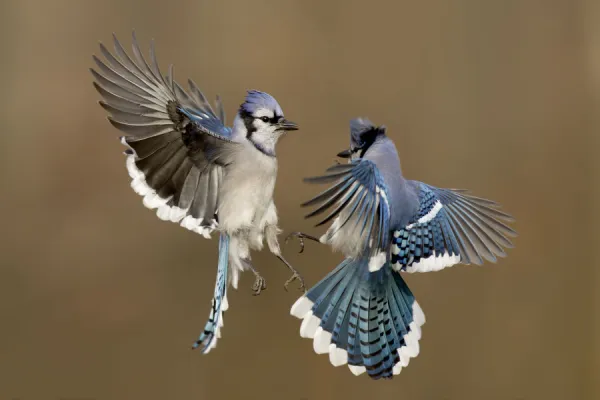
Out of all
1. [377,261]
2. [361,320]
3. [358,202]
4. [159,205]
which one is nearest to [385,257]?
[377,261]

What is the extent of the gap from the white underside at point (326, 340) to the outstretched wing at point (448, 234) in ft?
0.69

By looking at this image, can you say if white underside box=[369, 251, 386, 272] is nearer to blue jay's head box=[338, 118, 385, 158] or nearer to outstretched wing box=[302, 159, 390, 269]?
outstretched wing box=[302, 159, 390, 269]

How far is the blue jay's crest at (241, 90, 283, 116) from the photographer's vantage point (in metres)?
1.75

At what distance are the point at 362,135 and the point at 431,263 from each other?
33cm

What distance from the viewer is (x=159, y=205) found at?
1.77 meters

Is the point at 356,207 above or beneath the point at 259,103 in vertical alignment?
beneath

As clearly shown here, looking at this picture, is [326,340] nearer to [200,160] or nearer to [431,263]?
[431,263]

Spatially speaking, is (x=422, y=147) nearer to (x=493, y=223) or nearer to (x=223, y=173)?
(x=493, y=223)

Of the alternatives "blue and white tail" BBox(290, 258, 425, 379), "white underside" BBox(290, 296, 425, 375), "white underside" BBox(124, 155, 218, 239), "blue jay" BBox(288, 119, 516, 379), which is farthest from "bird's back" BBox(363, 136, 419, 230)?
"white underside" BBox(124, 155, 218, 239)

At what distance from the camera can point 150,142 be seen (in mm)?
1723

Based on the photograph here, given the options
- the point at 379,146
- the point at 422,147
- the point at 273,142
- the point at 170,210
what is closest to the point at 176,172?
the point at 170,210

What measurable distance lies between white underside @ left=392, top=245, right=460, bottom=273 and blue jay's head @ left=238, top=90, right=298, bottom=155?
38 centimetres

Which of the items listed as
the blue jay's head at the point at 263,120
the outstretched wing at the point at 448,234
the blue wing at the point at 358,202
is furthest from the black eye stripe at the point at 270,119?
the outstretched wing at the point at 448,234

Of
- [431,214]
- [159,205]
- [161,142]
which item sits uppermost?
[161,142]
